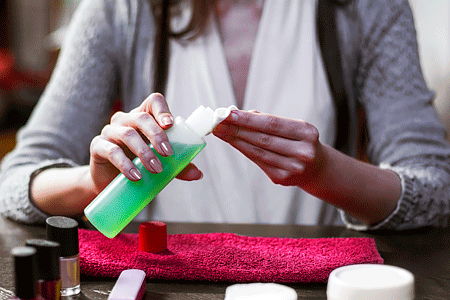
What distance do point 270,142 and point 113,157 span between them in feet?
0.57

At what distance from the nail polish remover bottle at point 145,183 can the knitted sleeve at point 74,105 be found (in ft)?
0.95

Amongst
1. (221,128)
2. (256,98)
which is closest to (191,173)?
(221,128)

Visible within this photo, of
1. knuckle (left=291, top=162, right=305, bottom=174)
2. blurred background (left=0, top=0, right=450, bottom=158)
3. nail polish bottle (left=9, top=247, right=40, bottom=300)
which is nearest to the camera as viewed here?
nail polish bottle (left=9, top=247, right=40, bottom=300)

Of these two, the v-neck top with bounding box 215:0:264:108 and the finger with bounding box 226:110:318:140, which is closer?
the finger with bounding box 226:110:318:140

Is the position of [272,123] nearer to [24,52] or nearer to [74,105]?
[74,105]

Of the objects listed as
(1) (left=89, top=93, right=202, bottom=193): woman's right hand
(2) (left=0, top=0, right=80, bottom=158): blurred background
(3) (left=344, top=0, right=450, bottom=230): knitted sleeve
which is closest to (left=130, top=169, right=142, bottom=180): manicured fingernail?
(1) (left=89, top=93, right=202, bottom=193): woman's right hand

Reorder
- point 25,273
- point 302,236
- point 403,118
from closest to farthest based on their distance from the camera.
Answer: point 25,273
point 302,236
point 403,118

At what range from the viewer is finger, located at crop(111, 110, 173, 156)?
50cm

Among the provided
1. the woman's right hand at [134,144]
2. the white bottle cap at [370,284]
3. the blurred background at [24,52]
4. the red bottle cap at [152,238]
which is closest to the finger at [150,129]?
the woman's right hand at [134,144]

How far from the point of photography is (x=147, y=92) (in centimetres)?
93

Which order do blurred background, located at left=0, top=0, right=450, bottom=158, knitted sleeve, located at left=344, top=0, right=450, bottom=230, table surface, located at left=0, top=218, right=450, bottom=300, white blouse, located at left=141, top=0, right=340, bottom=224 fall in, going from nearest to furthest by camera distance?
1. table surface, located at left=0, top=218, right=450, bottom=300
2. knitted sleeve, located at left=344, top=0, right=450, bottom=230
3. white blouse, located at left=141, top=0, right=340, bottom=224
4. blurred background, located at left=0, top=0, right=450, bottom=158

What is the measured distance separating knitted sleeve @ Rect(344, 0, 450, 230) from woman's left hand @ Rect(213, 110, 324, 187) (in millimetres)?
184

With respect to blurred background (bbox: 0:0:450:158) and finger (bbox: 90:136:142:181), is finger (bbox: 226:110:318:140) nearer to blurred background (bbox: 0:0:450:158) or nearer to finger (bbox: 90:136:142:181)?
finger (bbox: 90:136:142:181)

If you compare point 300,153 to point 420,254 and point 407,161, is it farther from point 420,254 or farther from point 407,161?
point 407,161
